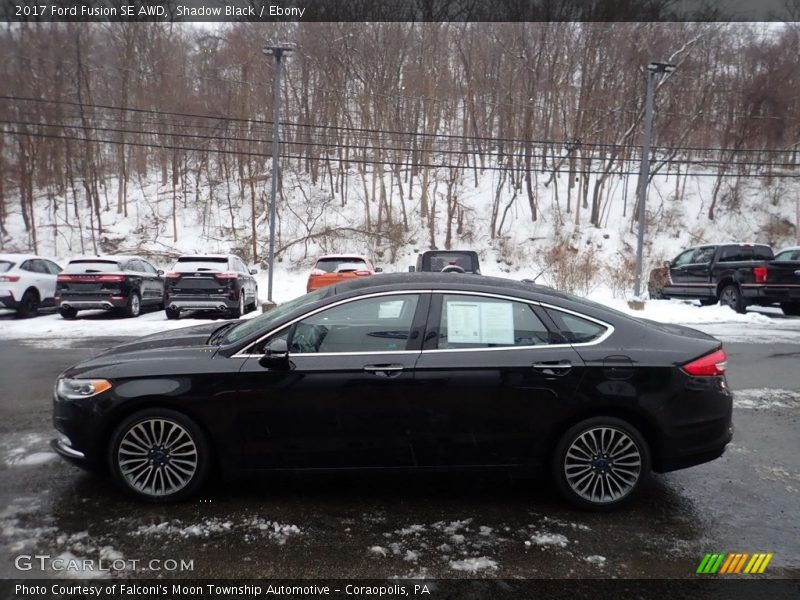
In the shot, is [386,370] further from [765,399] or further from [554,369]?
[765,399]

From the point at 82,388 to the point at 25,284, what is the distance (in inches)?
527

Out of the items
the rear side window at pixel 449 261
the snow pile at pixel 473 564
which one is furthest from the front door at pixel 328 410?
the rear side window at pixel 449 261

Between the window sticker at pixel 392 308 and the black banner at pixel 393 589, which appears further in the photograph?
the window sticker at pixel 392 308

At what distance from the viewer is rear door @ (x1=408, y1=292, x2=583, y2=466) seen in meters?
3.47

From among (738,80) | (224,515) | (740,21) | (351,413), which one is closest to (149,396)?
(224,515)

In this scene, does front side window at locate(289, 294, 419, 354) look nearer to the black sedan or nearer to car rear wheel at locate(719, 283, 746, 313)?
the black sedan

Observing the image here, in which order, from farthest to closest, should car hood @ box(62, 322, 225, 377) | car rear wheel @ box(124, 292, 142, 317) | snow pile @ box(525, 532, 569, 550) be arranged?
car rear wheel @ box(124, 292, 142, 317) < car hood @ box(62, 322, 225, 377) < snow pile @ box(525, 532, 569, 550)

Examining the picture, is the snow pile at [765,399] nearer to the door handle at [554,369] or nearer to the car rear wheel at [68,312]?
the door handle at [554,369]

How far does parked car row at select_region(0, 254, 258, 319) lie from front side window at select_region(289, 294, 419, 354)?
10.4 metres

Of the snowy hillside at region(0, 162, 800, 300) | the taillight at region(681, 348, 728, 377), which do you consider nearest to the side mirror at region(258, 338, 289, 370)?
the taillight at region(681, 348, 728, 377)

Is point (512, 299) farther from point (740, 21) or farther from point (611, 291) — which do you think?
point (740, 21)

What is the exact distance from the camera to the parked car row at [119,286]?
43.6ft

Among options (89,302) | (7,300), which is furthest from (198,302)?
(7,300)

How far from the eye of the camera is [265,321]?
3.92 m
